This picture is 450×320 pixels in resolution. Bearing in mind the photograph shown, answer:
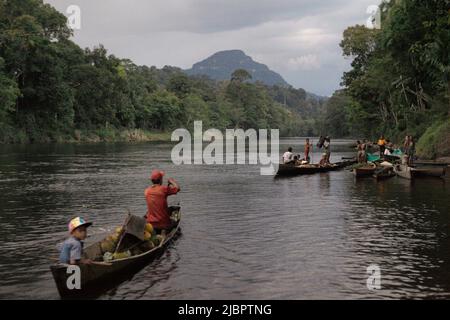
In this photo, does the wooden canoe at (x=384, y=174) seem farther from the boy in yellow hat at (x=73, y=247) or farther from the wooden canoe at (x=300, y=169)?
the boy in yellow hat at (x=73, y=247)

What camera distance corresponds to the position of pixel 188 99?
158750mm

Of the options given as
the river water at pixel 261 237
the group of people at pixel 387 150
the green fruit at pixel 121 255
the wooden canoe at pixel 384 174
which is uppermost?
the group of people at pixel 387 150

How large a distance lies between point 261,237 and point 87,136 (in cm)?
9396

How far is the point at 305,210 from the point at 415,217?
161 inches

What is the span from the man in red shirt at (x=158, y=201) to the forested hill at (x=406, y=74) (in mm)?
28394

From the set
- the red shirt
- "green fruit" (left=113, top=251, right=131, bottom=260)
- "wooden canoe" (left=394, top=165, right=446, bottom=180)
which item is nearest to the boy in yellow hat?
"green fruit" (left=113, top=251, right=131, bottom=260)

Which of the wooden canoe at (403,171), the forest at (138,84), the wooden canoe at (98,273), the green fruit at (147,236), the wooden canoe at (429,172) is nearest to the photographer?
the wooden canoe at (98,273)

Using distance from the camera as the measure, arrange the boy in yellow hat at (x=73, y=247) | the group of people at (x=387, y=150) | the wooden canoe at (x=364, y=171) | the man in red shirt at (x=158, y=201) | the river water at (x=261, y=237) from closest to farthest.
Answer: the boy in yellow hat at (x=73, y=247)
the river water at (x=261, y=237)
the man in red shirt at (x=158, y=201)
the wooden canoe at (x=364, y=171)
the group of people at (x=387, y=150)

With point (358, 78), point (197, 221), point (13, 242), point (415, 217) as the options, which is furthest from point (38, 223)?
point (358, 78)

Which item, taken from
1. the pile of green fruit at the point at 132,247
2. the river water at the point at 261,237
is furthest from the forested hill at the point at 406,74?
the pile of green fruit at the point at 132,247

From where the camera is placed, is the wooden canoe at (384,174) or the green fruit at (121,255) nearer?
the green fruit at (121,255)

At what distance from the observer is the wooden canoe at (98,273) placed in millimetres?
10227

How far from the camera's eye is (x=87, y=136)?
105312 millimetres

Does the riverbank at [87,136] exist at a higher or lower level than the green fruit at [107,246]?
higher
